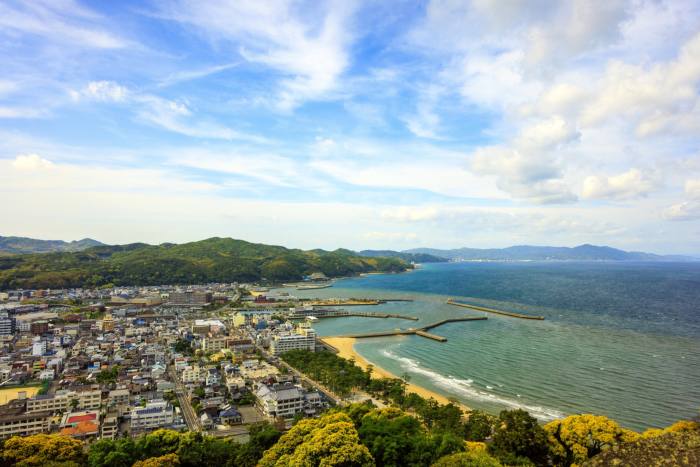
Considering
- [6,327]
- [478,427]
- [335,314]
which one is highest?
[478,427]

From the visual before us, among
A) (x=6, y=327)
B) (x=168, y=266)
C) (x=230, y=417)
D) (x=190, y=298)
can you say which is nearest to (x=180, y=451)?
(x=230, y=417)

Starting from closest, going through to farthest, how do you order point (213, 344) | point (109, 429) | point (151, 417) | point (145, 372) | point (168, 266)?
1. point (109, 429)
2. point (151, 417)
3. point (145, 372)
4. point (213, 344)
5. point (168, 266)

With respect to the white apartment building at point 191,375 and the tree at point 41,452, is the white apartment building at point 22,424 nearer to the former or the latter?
the tree at point 41,452

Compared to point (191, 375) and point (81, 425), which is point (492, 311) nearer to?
point (191, 375)

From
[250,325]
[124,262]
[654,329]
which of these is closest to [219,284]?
[124,262]

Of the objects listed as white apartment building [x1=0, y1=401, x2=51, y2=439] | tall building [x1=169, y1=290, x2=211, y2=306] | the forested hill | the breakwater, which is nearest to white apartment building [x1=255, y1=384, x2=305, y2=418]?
white apartment building [x1=0, y1=401, x2=51, y2=439]

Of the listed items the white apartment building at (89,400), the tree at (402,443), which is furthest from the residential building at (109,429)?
the tree at (402,443)
